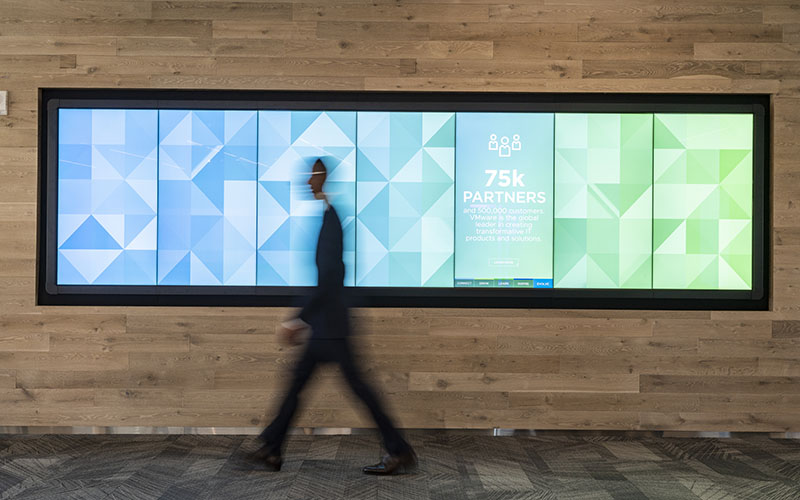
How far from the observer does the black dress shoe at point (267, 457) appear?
151 inches

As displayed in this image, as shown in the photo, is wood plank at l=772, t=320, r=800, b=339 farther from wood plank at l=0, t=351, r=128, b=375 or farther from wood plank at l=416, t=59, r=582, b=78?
wood plank at l=0, t=351, r=128, b=375

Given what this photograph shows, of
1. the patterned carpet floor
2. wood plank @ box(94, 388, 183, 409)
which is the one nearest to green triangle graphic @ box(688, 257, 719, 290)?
the patterned carpet floor

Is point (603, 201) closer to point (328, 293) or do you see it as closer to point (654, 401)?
point (654, 401)

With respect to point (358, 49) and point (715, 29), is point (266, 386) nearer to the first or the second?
point (358, 49)

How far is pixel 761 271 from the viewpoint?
4.88m

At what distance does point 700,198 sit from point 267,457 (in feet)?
11.1

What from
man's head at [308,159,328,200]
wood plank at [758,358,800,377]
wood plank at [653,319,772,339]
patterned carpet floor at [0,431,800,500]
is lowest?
patterned carpet floor at [0,431,800,500]

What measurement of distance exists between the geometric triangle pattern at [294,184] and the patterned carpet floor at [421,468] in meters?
1.21

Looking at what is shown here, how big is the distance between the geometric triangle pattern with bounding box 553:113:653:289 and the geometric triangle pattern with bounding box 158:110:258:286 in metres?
2.18

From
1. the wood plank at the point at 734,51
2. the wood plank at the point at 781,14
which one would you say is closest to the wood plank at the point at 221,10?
the wood plank at the point at 734,51

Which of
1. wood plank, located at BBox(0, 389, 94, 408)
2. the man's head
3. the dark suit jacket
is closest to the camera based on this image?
the dark suit jacket

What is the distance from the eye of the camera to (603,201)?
488cm

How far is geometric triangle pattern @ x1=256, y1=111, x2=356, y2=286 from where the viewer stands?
15.9 ft

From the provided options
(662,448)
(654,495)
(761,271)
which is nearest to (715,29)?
(761,271)
